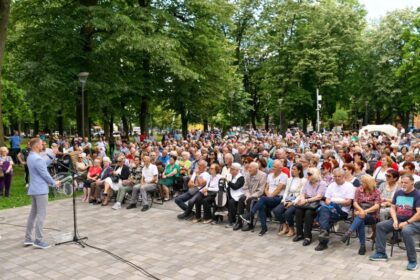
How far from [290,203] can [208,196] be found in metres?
1.96

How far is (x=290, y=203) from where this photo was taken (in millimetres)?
7543

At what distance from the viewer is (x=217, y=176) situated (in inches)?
346

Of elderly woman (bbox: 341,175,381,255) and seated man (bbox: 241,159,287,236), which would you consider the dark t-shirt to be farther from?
seated man (bbox: 241,159,287,236)

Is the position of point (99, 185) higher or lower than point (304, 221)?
higher

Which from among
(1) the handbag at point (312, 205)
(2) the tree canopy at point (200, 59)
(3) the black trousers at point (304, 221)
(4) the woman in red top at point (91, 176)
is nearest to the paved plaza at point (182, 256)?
(3) the black trousers at point (304, 221)

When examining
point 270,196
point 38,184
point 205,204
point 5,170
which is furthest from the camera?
point 5,170

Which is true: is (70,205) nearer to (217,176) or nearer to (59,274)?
(217,176)

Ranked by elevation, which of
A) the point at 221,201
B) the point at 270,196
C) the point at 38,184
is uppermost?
the point at 38,184

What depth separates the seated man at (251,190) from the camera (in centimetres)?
805

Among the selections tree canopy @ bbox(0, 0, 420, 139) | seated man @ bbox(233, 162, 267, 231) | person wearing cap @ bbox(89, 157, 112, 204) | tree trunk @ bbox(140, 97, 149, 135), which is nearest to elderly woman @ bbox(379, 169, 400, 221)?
seated man @ bbox(233, 162, 267, 231)

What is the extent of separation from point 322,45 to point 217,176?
3011 centimetres

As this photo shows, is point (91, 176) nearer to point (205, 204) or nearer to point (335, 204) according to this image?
point (205, 204)

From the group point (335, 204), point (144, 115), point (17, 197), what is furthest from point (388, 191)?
point (144, 115)

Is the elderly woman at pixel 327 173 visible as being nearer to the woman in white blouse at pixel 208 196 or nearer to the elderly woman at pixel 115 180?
the woman in white blouse at pixel 208 196
